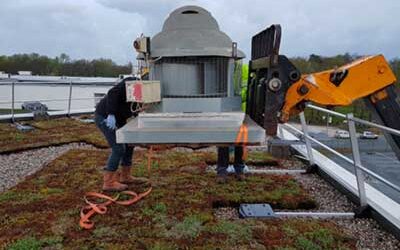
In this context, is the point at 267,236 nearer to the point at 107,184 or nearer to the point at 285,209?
the point at 285,209

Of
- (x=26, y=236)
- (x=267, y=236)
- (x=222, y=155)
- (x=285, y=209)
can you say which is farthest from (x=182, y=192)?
(x=26, y=236)

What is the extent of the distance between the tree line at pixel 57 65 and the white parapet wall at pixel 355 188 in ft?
119

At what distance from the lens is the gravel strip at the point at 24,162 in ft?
22.0

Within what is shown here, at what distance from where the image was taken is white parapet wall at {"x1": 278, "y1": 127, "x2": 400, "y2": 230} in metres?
4.61

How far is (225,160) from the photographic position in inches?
244

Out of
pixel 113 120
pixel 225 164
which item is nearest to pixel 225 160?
pixel 225 164

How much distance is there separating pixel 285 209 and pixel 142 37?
2.75 metres

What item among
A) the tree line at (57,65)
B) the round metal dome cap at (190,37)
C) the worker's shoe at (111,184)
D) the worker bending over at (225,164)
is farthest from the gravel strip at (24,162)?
the tree line at (57,65)

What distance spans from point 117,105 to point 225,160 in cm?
182

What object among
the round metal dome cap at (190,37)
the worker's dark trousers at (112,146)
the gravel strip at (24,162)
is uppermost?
the round metal dome cap at (190,37)

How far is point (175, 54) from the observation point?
4492mm

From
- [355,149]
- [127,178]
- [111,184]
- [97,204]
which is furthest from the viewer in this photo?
[127,178]

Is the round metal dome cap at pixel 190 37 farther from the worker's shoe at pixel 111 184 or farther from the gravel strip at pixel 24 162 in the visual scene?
the gravel strip at pixel 24 162

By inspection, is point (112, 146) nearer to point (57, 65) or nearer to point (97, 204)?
point (97, 204)
